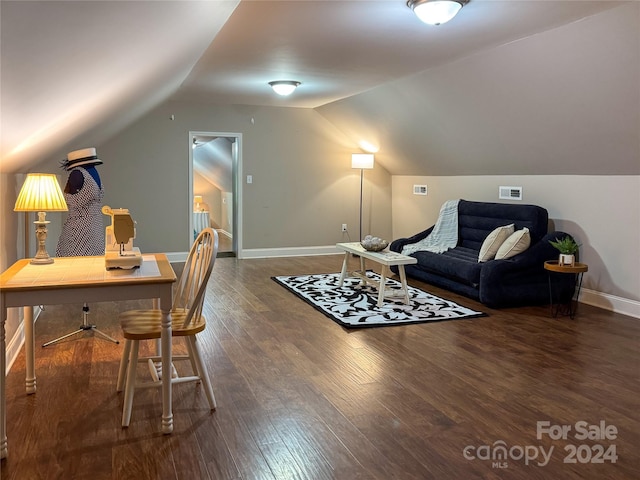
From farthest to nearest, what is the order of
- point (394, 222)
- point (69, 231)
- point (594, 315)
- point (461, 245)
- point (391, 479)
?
point (394, 222) < point (461, 245) < point (594, 315) < point (69, 231) < point (391, 479)

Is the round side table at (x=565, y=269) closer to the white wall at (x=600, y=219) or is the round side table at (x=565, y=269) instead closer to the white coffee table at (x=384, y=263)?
the white wall at (x=600, y=219)

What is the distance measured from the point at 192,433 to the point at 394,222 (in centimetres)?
637

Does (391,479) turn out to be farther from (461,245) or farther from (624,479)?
(461,245)

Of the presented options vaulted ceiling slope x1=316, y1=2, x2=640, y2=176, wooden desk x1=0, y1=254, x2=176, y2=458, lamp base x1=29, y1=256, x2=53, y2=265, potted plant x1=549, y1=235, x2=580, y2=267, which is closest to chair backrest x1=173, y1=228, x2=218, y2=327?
wooden desk x1=0, y1=254, x2=176, y2=458

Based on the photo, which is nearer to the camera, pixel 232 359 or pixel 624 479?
pixel 624 479

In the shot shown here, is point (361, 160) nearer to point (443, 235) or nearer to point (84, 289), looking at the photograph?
point (443, 235)

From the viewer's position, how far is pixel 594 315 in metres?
4.68

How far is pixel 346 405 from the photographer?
2.84 metres

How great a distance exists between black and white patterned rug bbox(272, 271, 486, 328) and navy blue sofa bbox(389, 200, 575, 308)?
0.30 metres

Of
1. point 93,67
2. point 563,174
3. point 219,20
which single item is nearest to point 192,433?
point 93,67

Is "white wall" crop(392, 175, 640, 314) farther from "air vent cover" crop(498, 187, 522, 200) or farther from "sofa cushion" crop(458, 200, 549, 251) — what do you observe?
"sofa cushion" crop(458, 200, 549, 251)

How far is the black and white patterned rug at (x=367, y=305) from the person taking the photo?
448 centimetres

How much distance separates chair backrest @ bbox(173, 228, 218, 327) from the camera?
258 cm

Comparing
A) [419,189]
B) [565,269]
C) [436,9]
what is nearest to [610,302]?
[565,269]
